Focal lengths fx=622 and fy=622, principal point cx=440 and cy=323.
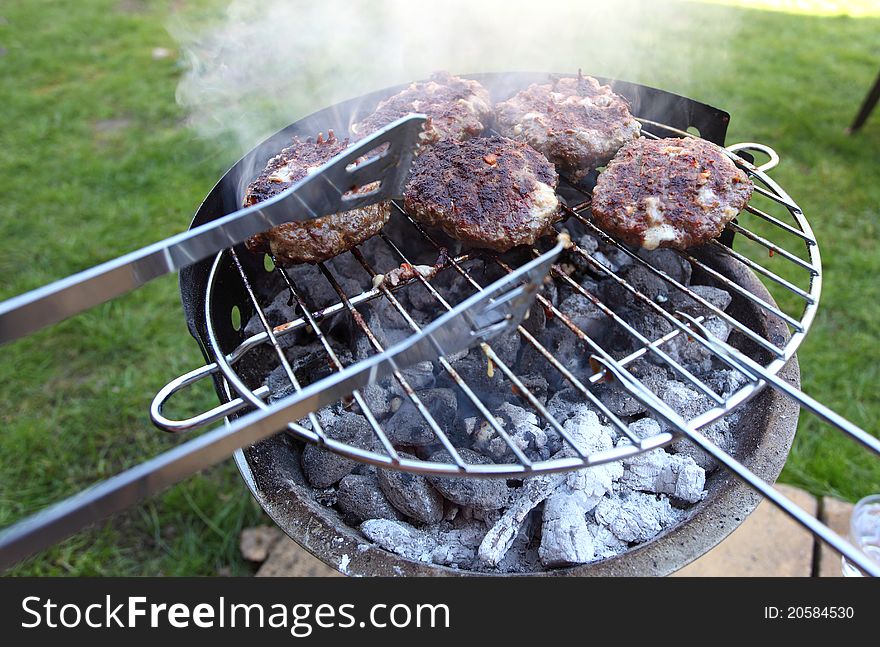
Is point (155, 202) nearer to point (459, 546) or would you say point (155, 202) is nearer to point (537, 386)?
point (537, 386)

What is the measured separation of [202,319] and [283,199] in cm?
61

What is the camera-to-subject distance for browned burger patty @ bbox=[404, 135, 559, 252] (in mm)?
1981

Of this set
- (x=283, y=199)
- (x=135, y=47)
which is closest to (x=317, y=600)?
(x=283, y=199)

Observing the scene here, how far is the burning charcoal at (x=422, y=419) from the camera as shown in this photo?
1.89m

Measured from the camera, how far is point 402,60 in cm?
420

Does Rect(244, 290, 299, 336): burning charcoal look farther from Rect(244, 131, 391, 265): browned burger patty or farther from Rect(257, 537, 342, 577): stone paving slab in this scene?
Rect(257, 537, 342, 577): stone paving slab

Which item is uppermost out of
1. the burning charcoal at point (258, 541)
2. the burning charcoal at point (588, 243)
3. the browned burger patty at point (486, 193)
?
the browned burger patty at point (486, 193)

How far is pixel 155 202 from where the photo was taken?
474cm

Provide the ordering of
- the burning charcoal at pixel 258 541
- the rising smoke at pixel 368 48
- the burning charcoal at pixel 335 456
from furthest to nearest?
the rising smoke at pixel 368 48, the burning charcoal at pixel 258 541, the burning charcoal at pixel 335 456

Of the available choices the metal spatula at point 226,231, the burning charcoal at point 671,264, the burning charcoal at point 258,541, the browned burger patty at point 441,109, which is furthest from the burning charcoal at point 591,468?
the burning charcoal at point 258,541

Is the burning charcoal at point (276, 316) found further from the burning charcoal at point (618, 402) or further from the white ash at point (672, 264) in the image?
the white ash at point (672, 264)

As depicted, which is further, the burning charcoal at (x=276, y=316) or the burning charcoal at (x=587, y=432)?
the burning charcoal at (x=276, y=316)

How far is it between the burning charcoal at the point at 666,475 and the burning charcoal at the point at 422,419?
55 centimetres

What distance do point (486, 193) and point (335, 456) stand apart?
0.97m
